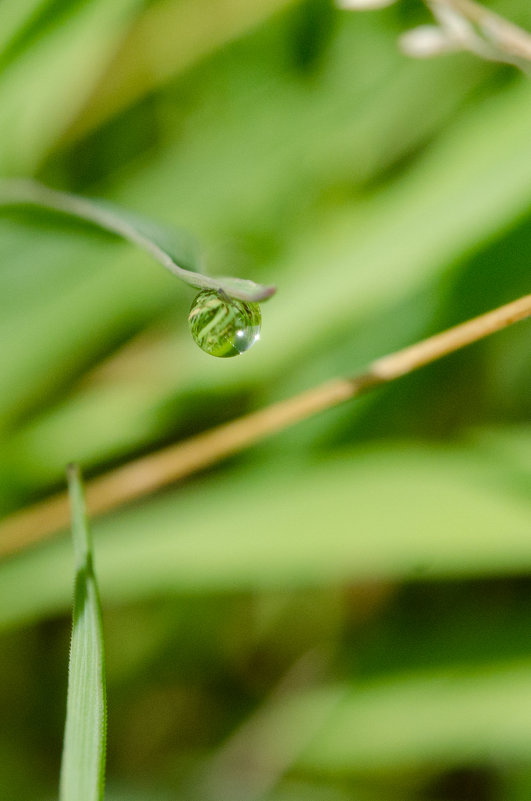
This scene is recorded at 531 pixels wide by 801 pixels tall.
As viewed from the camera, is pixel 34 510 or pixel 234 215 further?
pixel 234 215

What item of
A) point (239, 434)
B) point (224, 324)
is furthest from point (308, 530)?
point (224, 324)

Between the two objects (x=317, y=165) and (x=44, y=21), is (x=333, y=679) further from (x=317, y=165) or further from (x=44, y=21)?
(x=44, y=21)

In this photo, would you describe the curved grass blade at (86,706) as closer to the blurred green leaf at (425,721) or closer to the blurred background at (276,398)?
the blurred background at (276,398)

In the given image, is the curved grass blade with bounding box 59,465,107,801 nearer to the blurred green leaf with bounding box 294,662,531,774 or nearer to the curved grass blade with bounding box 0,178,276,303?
the curved grass blade with bounding box 0,178,276,303

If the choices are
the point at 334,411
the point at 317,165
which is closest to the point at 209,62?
the point at 317,165

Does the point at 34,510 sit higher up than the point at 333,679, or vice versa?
the point at 34,510

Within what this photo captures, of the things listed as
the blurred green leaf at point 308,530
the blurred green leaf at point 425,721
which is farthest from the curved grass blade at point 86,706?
the blurred green leaf at point 425,721

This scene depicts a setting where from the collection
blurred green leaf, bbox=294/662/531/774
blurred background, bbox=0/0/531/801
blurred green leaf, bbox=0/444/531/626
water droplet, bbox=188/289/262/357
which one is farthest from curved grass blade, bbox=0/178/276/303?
blurred green leaf, bbox=294/662/531/774
